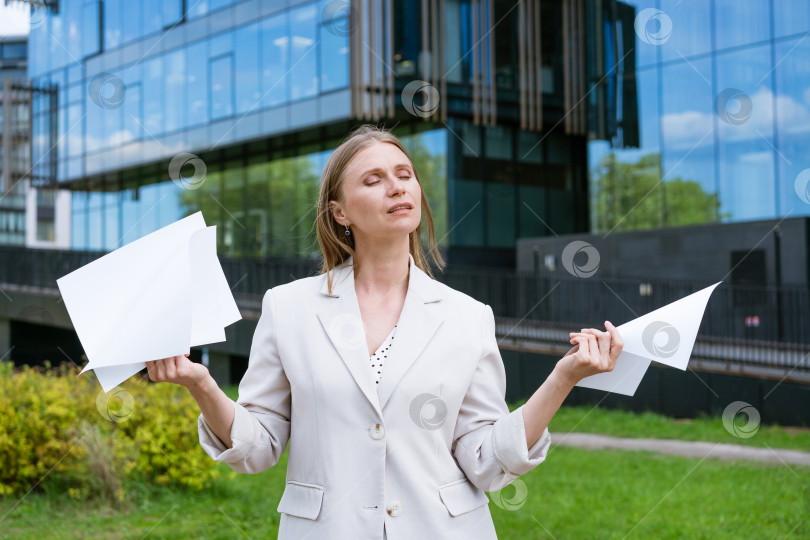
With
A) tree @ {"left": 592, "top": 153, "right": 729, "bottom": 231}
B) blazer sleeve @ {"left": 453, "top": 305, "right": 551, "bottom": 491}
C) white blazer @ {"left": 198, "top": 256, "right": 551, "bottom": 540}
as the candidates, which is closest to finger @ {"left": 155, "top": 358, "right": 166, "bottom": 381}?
white blazer @ {"left": 198, "top": 256, "right": 551, "bottom": 540}

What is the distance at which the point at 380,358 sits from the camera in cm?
242

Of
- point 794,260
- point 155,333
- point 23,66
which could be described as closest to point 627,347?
point 155,333

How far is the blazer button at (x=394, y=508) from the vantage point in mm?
2293

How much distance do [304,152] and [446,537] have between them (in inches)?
837

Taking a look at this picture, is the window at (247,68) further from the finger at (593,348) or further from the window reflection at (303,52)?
the finger at (593,348)

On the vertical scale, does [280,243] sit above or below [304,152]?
below

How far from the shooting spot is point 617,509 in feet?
21.5

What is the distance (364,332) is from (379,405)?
0.86ft

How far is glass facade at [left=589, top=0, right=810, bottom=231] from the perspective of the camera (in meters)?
16.6

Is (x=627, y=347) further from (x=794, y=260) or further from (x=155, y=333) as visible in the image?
(x=794, y=260)

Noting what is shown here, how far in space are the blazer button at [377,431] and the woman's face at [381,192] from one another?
61 cm

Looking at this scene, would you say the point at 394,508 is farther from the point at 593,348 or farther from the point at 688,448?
the point at 688,448

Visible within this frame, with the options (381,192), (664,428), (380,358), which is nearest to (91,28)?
(664,428)

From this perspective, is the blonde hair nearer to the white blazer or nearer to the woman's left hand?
the white blazer
